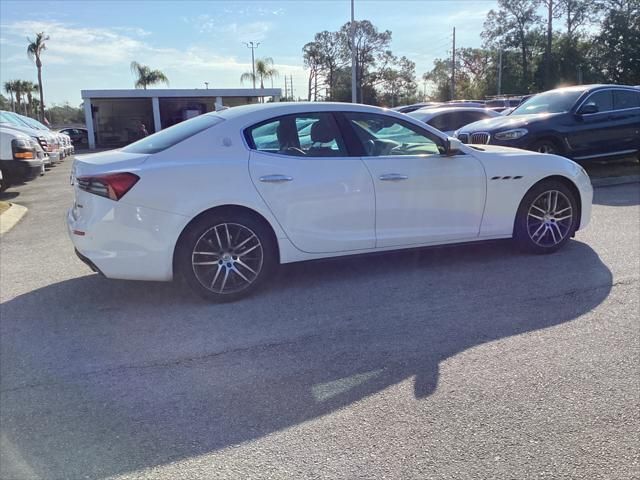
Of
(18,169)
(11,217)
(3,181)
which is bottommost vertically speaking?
(11,217)

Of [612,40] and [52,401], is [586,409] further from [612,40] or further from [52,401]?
[612,40]

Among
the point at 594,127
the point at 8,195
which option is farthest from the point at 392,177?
the point at 8,195

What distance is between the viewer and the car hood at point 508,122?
383 inches

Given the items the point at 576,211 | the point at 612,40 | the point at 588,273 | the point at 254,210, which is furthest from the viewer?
the point at 612,40

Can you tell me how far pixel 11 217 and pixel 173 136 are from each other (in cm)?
536

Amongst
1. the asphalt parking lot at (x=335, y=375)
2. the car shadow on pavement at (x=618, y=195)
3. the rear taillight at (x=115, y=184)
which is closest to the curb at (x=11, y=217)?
the asphalt parking lot at (x=335, y=375)

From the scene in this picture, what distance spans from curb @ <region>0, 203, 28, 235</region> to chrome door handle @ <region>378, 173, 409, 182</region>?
5.72m

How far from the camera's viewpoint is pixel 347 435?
2.77m

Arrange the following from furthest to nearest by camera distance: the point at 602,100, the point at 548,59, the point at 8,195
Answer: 1. the point at 548,59
2. the point at 8,195
3. the point at 602,100

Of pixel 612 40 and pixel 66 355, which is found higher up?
pixel 612 40

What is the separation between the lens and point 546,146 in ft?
32.0

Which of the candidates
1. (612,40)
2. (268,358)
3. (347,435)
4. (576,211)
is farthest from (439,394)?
(612,40)

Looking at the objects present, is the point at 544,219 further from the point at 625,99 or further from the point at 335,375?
the point at 625,99

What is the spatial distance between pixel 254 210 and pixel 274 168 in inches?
15.2
